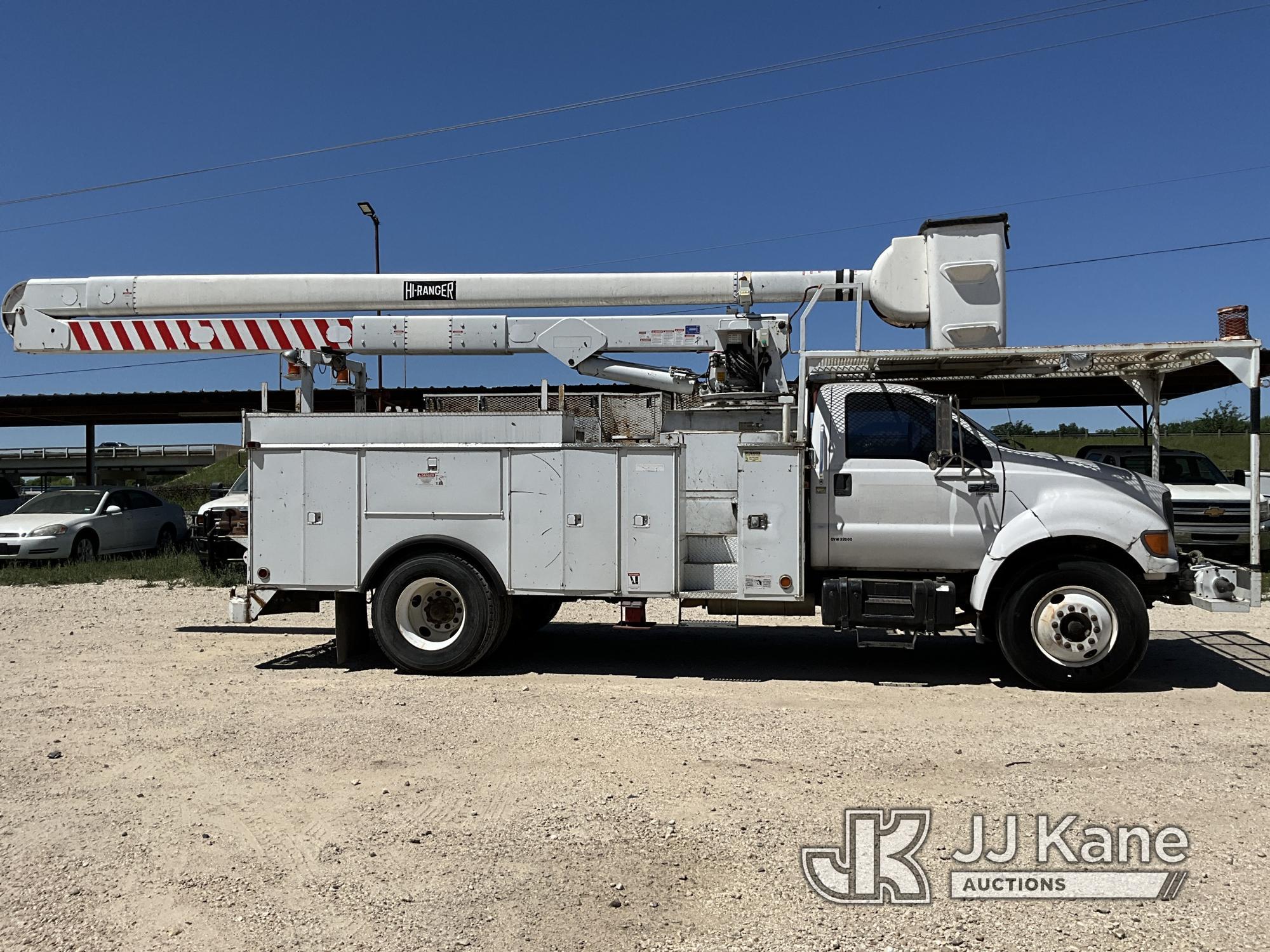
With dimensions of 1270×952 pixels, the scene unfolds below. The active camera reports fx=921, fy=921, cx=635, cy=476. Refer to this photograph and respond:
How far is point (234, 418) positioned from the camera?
28.8 m

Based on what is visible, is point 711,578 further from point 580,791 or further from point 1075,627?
point 580,791

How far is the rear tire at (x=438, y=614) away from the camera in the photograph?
25.3 feet

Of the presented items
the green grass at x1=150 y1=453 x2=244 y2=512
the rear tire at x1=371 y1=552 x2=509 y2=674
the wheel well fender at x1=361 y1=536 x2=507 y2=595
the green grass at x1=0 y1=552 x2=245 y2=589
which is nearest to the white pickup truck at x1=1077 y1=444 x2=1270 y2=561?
the wheel well fender at x1=361 y1=536 x2=507 y2=595

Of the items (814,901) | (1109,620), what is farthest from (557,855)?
(1109,620)

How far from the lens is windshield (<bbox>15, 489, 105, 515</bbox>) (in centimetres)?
1689

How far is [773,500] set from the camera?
7.57 meters

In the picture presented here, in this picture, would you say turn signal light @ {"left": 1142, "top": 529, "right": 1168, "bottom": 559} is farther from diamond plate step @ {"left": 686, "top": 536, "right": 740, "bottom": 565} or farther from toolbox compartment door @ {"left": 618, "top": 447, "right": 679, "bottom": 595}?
toolbox compartment door @ {"left": 618, "top": 447, "right": 679, "bottom": 595}

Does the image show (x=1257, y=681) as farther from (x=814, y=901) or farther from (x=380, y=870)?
(x=380, y=870)

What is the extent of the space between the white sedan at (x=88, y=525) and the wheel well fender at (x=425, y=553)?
10965mm

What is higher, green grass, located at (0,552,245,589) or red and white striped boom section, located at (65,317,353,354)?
red and white striped boom section, located at (65,317,353,354)

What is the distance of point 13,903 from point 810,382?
6.40 m

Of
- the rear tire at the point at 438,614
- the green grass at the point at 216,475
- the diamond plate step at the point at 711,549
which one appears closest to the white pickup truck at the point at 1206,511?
the diamond plate step at the point at 711,549

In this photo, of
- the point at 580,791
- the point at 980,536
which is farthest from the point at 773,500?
the point at 580,791

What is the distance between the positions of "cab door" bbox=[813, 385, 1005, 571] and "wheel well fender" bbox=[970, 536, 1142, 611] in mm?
186
